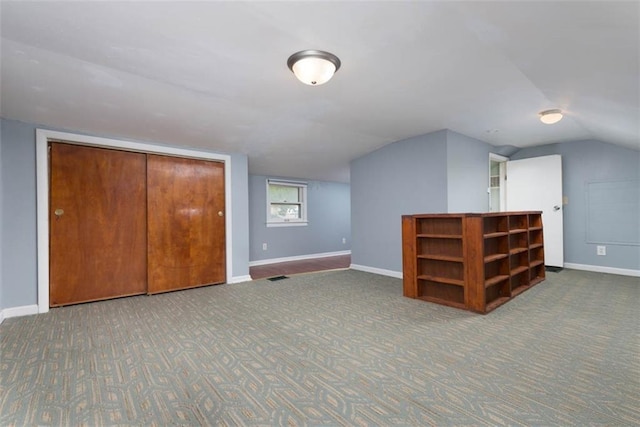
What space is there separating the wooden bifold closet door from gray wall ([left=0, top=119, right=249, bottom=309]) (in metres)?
0.17

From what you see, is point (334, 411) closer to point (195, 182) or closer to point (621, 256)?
→ point (195, 182)

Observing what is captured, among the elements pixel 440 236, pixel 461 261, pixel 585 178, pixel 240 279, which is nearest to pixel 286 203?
pixel 240 279

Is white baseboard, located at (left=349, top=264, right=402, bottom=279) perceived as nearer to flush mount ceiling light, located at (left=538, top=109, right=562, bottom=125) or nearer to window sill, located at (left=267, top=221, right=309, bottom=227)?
window sill, located at (left=267, top=221, right=309, bottom=227)

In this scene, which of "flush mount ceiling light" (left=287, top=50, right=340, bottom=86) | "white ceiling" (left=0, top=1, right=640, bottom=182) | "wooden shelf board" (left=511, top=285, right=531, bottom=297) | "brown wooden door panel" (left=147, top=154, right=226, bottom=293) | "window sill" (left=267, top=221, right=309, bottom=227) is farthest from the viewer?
"window sill" (left=267, top=221, right=309, bottom=227)

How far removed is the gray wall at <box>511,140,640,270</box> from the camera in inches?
179

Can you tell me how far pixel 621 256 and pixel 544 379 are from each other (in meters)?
4.52

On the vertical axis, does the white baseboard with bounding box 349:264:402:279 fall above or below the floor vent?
above

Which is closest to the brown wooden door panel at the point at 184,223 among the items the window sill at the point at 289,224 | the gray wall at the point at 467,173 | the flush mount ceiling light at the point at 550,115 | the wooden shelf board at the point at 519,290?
the window sill at the point at 289,224

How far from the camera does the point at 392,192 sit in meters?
4.82

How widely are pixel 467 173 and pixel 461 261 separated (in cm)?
198

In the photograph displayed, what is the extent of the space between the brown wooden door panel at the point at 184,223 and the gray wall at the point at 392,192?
97.9 inches

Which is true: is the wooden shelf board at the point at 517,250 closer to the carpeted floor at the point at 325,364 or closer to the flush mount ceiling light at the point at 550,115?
the carpeted floor at the point at 325,364

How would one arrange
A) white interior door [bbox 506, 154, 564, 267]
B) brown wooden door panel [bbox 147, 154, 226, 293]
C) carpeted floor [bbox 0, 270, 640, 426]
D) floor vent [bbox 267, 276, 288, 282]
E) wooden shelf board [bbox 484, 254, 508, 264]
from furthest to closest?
white interior door [bbox 506, 154, 564, 267], floor vent [bbox 267, 276, 288, 282], brown wooden door panel [bbox 147, 154, 226, 293], wooden shelf board [bbox 484, 254, 508, 264], carpeted floor [bbox 0, 270, 640, 426]

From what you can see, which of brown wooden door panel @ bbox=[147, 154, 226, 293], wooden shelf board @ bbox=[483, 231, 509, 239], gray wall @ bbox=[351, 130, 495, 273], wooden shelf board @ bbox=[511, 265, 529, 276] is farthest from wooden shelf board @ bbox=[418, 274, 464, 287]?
brown wooden door panel @ bbox=[147, 154, 226, 293]
